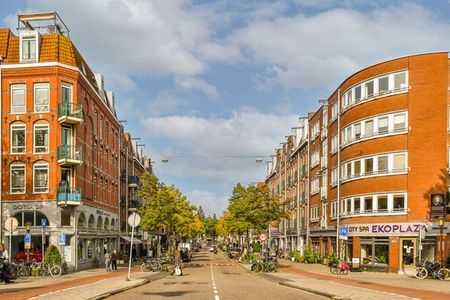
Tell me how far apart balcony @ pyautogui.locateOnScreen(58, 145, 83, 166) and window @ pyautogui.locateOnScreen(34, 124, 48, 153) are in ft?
4.24

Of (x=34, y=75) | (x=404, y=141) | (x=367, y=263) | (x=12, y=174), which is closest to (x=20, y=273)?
(x=12, y=174)

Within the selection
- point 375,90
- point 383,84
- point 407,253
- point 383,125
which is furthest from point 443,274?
point 375,90

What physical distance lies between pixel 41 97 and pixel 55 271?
44.4 feet

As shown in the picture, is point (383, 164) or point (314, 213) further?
point (314, 213)

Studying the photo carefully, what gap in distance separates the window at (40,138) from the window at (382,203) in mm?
24706

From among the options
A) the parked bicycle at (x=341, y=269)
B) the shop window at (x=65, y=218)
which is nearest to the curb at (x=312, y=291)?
the parked bicycle at (x=341, y=269)

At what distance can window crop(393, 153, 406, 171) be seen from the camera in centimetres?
4156

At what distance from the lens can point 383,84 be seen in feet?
140

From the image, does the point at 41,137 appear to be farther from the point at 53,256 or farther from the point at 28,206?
the point at 53,256

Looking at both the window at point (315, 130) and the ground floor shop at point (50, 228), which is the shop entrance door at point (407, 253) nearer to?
the window at point (315, 130)

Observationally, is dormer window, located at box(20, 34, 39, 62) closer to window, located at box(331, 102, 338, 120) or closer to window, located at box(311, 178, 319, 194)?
window, located at box(331, 102, 338, 120)

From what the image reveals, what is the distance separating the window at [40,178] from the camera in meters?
42.2

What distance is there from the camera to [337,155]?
50.9 m

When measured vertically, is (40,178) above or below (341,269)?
above
